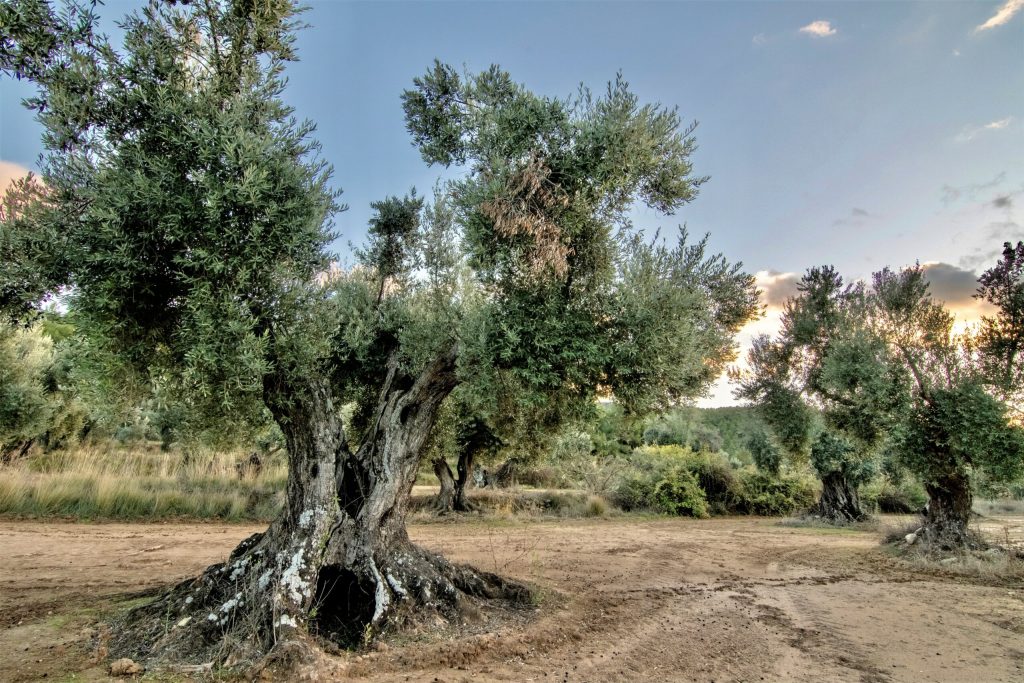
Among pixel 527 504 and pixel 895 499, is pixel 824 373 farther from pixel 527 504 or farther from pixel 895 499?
pixel 895 499

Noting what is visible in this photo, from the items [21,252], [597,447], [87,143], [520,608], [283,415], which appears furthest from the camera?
[597,447]

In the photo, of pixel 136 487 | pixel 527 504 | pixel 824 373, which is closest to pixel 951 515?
pixel 824 373

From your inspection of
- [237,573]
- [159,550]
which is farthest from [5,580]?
[237,573]

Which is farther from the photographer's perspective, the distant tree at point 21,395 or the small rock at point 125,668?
the distant tree at point 21,395

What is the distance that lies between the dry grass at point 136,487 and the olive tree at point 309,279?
43.7 ft

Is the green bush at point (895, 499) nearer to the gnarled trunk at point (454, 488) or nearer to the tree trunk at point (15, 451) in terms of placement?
the gnarled trunk at point (454, 488)

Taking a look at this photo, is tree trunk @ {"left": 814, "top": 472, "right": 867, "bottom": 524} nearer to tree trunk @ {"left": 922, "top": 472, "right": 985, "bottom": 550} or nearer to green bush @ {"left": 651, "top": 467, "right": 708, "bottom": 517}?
green bush @ {"left": 651, "top": 467, "right": 708, "bottom": 517}

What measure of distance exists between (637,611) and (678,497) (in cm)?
2038

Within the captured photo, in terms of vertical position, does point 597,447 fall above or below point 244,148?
below

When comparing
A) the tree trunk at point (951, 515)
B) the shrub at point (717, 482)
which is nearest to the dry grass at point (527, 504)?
the shrub at point (717, 482)

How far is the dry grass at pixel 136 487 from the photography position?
1675cm

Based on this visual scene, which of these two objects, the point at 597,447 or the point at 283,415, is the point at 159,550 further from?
the point at 597,447

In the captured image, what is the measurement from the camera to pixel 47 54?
21.4 feet

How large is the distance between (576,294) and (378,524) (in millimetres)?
4774
